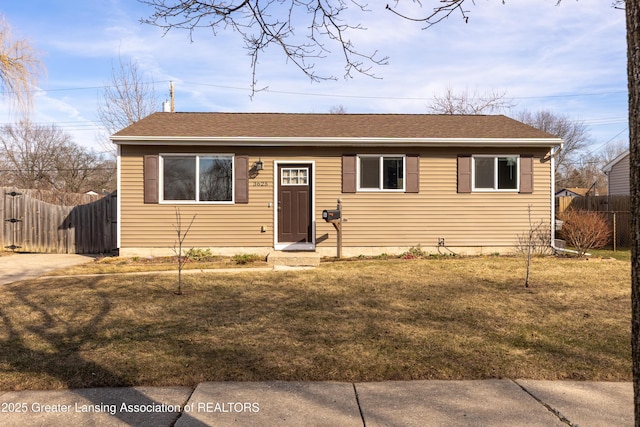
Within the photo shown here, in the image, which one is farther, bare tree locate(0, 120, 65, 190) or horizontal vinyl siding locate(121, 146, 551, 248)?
bare tree locate(0, 120, 65, 190)

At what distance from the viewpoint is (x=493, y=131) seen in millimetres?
11422

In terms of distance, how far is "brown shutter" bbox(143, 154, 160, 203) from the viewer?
1062 centimetres

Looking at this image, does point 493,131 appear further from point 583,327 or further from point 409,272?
point 583,327

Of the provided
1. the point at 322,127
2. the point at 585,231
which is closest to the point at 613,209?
the point at 585,231

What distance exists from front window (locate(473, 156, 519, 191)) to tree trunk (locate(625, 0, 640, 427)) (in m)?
9.75

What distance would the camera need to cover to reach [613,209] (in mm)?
15273

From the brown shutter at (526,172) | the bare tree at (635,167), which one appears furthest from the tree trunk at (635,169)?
the brown shutter at (526,172)

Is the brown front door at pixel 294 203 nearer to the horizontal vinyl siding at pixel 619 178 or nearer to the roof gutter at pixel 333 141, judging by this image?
the roof gutter at pixel 333 141

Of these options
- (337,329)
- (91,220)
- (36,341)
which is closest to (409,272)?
(337,329)

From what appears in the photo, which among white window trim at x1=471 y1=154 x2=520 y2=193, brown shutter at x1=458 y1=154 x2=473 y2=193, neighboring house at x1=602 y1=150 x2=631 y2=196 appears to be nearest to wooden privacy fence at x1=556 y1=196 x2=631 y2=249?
neighboring house at x1=602 y1=150 x2=631 y2=196

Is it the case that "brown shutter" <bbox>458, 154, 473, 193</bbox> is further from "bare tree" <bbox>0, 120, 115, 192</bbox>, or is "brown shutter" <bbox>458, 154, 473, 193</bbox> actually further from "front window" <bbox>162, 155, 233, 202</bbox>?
"bare tree" <bbox>0, 120, 115, 192</bbox>

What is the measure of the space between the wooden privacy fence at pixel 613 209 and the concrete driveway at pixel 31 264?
552 inches

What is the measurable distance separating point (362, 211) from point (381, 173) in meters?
1.06

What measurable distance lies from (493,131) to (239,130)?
655cm
